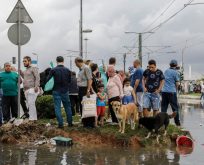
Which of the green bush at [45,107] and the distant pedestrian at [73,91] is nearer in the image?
the green bush at [45,107]

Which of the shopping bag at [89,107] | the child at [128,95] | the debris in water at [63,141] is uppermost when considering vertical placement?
the child at [128,95]

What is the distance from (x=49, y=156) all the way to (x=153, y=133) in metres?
3.08

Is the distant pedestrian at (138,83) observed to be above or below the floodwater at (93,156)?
above

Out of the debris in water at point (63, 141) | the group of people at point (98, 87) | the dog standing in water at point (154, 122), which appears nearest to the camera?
the debris in water at point (63, 141)

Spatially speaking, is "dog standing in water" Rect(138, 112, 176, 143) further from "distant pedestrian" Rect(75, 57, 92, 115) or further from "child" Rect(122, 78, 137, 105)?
"distant pedestrian" Rect(75, 57, 92, 115)

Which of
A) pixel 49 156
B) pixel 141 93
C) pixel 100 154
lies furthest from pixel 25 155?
pixel 141 93

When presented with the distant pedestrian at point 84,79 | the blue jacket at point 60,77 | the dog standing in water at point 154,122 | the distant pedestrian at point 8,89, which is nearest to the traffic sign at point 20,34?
the distant pedestrian at point 8,89

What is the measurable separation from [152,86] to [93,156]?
10.7ft

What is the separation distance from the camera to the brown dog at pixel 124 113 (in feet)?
40.1

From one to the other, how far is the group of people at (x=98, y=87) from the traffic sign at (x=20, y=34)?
64 cm

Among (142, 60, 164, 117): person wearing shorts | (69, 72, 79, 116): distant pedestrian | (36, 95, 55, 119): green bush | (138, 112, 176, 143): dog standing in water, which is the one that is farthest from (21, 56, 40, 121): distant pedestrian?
(138, 112, 176, 143): dog standing in water

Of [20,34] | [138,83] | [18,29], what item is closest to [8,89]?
[20,34]

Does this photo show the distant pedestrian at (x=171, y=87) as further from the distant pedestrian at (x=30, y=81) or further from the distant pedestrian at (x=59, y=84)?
the distant pedestrian at (x=30, y=81)

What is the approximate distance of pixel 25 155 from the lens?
1013cm
